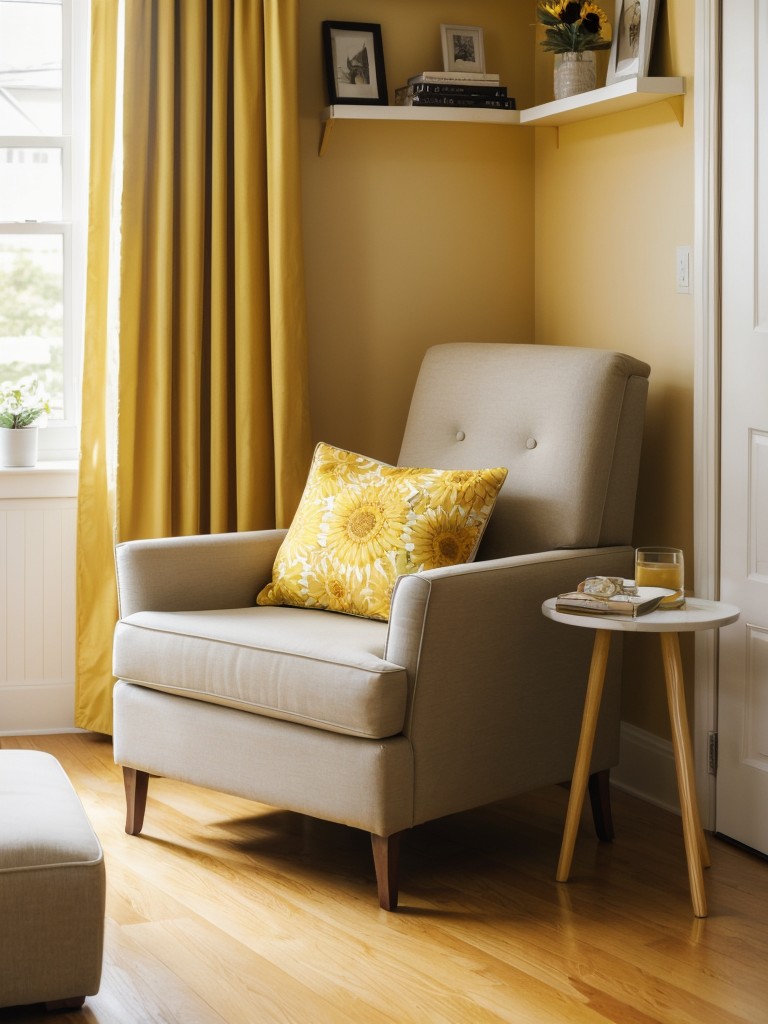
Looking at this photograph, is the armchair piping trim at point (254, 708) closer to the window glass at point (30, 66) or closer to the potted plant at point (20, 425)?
the potted plant at point (20, 425)

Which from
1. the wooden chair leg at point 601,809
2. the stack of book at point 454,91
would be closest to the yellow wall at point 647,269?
the stack of book at point 454,91

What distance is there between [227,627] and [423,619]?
0.47m

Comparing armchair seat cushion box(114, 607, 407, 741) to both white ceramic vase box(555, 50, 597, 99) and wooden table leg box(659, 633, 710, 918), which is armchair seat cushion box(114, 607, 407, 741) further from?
white ceramic vase box(555, 50, 597, 99)

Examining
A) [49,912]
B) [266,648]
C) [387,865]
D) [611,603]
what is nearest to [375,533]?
[266,648]

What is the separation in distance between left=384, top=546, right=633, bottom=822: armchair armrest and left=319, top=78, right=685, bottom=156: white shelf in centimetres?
109

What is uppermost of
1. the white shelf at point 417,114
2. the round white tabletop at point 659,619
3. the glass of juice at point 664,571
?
the white shelf at point 417,114

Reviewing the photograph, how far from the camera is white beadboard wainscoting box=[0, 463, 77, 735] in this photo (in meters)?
3.45

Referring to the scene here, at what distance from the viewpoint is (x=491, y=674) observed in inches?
98.6

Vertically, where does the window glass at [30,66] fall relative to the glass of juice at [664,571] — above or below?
above

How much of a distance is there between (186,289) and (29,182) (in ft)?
2.06

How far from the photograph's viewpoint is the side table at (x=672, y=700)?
2.34 meters

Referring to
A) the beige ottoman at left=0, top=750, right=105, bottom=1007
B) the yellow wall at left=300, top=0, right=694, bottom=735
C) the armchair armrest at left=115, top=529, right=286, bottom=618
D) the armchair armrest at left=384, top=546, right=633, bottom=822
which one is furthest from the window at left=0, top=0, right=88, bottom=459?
the beige ottoman at left=0, top=750, right=105, bottom=1007

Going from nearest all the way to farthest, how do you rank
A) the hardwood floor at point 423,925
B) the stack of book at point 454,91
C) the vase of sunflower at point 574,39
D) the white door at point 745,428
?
the hardwood floor at point 423,925 → the white door at point 745,428 → the vase of sunflower at point 574,39 → the stack of book at point 454,91

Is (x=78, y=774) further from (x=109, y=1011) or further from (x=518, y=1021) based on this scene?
(x=518, y=1021)
